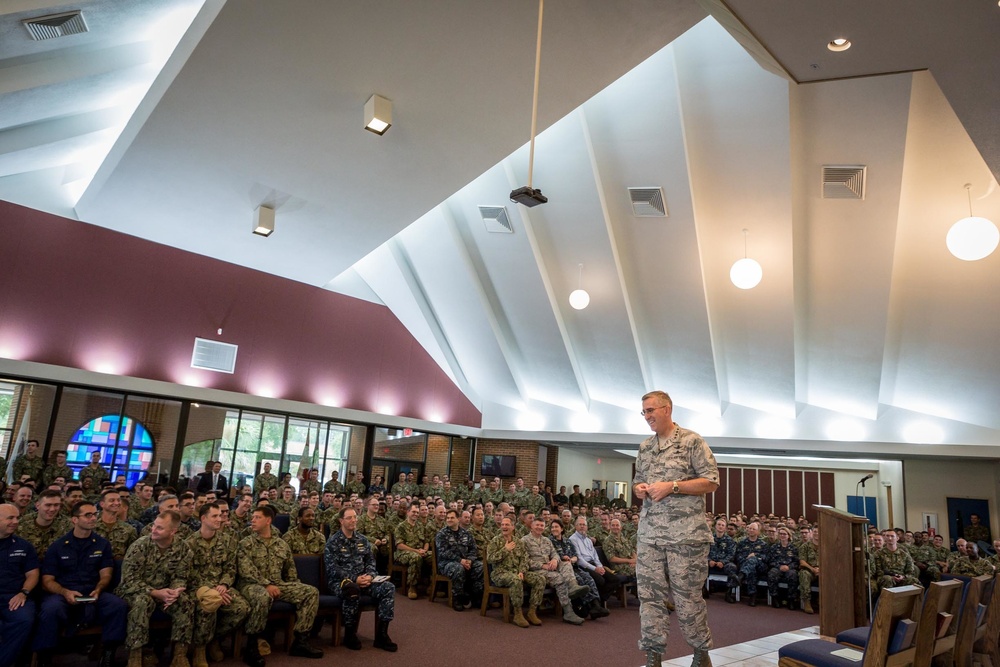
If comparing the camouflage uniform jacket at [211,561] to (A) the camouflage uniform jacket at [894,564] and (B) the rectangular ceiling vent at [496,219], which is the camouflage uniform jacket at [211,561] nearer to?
(B) the rectangular ceiling vent at [496,219]

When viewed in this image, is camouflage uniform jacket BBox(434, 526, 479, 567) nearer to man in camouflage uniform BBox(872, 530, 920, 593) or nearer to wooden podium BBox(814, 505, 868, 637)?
wooden podium BBox(814, 505, 868, 637)

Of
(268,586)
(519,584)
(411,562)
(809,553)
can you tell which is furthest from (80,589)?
(809,553)

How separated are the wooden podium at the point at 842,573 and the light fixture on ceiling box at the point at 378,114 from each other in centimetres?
512

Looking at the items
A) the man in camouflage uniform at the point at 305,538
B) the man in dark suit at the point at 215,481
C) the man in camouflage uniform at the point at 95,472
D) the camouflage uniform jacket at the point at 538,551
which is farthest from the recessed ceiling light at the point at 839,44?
the man in dark suit at the point at 215,481

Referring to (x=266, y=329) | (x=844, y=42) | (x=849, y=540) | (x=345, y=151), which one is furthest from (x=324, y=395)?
(x=844, y=42)

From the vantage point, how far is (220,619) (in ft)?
13.9

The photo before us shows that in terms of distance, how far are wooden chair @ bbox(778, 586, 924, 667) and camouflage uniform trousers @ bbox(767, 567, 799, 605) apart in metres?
6.02

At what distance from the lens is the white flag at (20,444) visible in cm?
912

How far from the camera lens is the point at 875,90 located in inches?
253

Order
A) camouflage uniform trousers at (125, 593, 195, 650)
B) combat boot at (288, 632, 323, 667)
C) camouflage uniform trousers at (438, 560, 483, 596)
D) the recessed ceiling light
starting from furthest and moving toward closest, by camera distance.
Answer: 1. camouflage uniform trousers at (438, 560, 483, 596)
2. combat boot at (288, 632, 323, 667)
3. camouflage uniform trousers at (125, 593, 195, 650)
4. the recessed ceiling light

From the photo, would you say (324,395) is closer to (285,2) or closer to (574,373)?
(574,373)

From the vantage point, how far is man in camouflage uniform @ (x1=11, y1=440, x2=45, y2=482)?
8969 millimetres

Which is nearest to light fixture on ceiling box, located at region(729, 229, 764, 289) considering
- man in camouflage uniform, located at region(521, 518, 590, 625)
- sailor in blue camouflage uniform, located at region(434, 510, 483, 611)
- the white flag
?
man in camouflage uniform, located at region(521, 518, 590, 625)

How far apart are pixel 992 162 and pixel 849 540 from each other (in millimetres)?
2983
